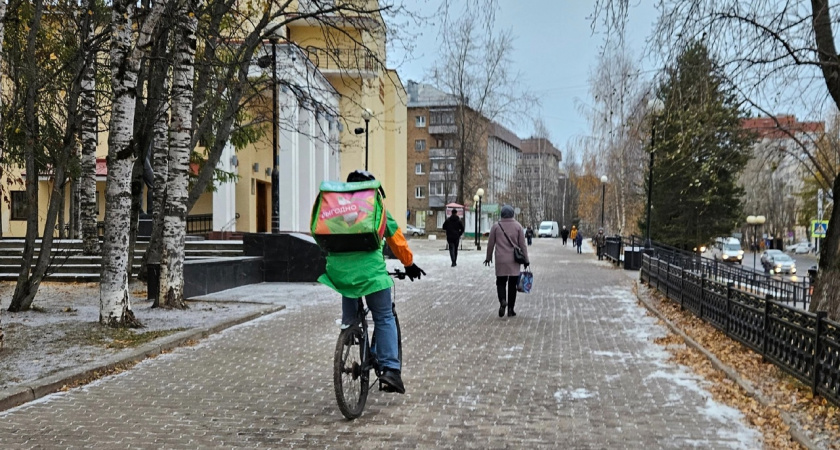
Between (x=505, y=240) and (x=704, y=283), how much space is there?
289 centimetres

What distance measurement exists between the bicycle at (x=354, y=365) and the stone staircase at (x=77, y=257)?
10.9 metres

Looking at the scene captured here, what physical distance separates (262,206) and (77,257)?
42.6 feet

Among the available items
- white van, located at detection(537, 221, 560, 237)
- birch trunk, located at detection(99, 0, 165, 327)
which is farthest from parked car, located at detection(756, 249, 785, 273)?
birch trunk, located at detection(99, 0, 165, 327)

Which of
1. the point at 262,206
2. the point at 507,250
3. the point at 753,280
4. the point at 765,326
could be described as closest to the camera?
the point at 765,326

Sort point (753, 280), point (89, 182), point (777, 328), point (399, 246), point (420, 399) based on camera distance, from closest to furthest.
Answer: point (399, 246)
point (420, 399)
point (777, 328)
point (89, 182)
point (753, 280)

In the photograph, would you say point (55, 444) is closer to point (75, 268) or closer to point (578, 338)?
point (578, 338)

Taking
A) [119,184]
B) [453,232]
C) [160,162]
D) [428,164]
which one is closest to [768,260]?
[453,232]

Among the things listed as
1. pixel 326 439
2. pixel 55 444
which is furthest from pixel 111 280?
pixel 326 439

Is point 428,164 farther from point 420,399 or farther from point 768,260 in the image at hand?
point 420,399

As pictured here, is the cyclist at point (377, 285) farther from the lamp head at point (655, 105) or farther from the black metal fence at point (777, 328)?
the lamp head at point (655, 105)

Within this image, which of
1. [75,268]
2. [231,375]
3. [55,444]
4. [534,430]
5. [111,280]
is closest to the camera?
[55,444]

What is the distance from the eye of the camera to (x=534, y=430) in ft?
15.5

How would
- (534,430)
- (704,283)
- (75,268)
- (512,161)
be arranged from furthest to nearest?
1. (512,161)
2. (75,268)
3. (704,283)
4. (534,430)

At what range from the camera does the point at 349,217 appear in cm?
467
